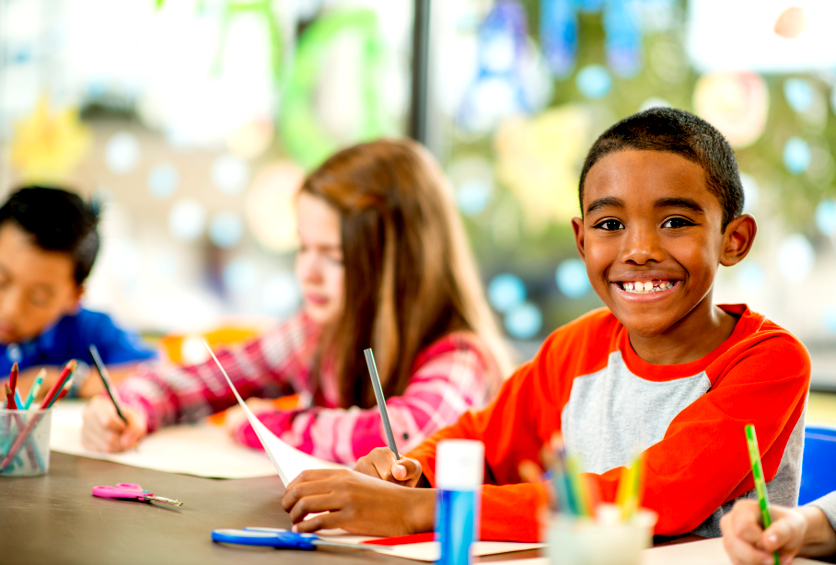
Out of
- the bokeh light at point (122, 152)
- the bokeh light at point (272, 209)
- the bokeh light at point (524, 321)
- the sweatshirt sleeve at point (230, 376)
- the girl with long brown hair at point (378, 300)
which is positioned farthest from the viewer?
the bokeh light at point (122, 152)

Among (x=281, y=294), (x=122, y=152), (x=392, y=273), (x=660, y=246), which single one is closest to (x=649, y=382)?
(x=660, y=246)

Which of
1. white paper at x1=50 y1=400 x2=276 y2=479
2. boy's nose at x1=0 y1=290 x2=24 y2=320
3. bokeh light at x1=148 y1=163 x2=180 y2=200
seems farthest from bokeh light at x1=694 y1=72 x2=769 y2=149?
bokeh light at x1=148 y1=163 x2=180 y2=200

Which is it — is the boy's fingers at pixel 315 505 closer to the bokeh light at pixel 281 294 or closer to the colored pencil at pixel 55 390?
the colored pencil at pixel 55 390

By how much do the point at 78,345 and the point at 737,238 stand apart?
4.42ft

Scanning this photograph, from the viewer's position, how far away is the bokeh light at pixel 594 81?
209 cm

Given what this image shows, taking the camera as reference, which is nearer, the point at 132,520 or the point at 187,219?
the point at 132,520

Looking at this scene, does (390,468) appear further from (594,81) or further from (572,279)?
(594,81)

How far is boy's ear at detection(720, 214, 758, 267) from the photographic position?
95 centimetres

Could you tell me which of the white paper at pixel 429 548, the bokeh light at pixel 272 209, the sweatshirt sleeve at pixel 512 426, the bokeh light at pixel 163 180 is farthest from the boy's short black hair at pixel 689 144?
the bokeh light at pixel 163 180

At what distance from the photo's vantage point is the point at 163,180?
272 cm

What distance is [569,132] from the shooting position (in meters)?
2.13

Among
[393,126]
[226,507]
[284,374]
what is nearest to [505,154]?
[393,126]

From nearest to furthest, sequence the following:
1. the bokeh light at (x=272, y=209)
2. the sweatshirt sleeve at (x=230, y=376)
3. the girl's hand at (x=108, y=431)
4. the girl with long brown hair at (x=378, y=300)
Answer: the girl's hand at (x=108, y=431) → the girl with long brown hair at (x=378, y=300) → the sweatshirt sleeve at (x=230, y=376) → the bokeh light at (x=272, y=209)

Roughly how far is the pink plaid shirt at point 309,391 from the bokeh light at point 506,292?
2.47ft
